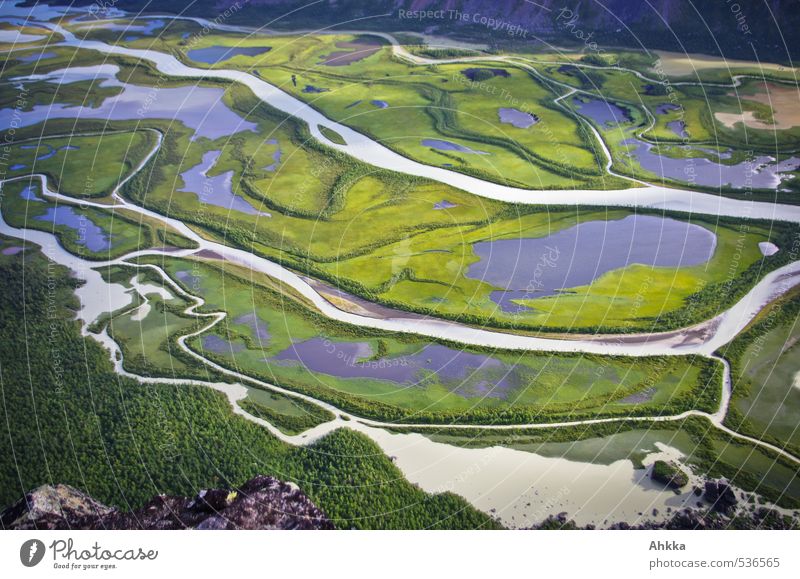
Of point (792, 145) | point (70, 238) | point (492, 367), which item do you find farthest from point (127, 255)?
point (792, 145)

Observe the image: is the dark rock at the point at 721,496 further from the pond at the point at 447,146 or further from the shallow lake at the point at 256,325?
the pond at the point at 447,146

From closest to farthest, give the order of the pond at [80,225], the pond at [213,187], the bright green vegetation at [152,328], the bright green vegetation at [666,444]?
the bright green vegetation at [666,444] → the bright green vegetation at [152,328] → the pond at [80,225] → the pond at [213,187]

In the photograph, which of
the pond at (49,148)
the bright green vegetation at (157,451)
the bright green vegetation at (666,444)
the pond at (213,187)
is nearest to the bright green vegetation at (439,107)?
the pond at (213,187)

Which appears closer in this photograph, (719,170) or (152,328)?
(152,328)

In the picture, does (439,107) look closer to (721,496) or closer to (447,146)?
(447,146)

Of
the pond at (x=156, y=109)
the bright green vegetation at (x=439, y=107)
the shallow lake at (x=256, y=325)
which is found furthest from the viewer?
the pond at (x=156, y=109)

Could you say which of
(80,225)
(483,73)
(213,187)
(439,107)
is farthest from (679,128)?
(80,225)

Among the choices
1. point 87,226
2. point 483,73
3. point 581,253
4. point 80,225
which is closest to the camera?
point 581,253
